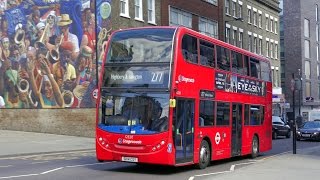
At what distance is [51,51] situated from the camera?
3606 cm

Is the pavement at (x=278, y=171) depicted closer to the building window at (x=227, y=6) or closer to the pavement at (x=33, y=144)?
the pavement at (x=33, y=144)

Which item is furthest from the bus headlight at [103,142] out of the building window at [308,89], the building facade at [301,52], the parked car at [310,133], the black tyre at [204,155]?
the building window at [308,89]

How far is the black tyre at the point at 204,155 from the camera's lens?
52.7 ft

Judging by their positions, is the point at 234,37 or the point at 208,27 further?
the point at 234,37

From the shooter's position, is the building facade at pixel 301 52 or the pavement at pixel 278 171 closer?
the pavement at pixel 278 171

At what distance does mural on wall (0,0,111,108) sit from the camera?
113ft

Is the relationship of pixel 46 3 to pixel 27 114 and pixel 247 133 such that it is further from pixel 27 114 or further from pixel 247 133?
pixel 247 133

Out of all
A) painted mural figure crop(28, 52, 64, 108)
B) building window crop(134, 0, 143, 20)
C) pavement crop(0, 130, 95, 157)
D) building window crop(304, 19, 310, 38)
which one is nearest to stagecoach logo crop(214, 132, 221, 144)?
pavement crop(0, 130, 95, 157)

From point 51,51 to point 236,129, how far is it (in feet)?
66.1

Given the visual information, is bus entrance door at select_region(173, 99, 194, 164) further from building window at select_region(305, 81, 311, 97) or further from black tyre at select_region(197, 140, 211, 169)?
building window at select_region(305, 81, 311, 97)

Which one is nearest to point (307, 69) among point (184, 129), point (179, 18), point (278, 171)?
point (179, 18)

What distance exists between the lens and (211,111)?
656 inches

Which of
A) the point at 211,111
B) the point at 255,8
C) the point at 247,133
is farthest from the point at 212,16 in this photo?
the point at 211,111

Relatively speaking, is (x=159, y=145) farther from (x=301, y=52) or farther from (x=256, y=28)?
(x=301, y=52)
